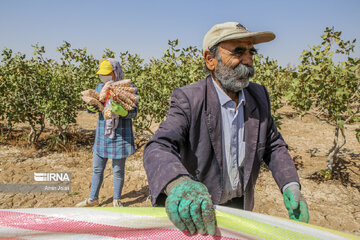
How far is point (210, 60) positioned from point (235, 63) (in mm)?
203

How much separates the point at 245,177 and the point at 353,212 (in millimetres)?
3322

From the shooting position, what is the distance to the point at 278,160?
6.02 ft

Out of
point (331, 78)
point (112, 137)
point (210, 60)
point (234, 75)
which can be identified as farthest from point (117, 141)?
point (331, 78)

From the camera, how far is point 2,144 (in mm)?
6957

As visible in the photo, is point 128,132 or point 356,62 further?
point 356,62

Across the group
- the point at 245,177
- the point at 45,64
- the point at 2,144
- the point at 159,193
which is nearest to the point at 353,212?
the point at 245,177

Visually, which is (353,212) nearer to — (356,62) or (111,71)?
(356,62)

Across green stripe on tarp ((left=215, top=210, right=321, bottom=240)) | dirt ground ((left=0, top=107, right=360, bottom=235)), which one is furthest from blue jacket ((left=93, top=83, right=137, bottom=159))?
green stripe on tarp ((left=215, top=210, right=321, bottom=240))

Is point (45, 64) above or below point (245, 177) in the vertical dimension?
above

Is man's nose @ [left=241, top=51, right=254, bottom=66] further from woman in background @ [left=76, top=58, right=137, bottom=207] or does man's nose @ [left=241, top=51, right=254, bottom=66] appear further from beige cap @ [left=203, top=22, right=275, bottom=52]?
woman in background @ [left=76, top=58, right=137, bottom=207]

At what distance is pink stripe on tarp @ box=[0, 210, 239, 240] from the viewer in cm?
111

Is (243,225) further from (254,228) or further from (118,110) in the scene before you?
(118,110)

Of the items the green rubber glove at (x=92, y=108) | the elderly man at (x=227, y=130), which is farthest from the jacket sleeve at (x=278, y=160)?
the green rubber glove at (x=92, y=108)

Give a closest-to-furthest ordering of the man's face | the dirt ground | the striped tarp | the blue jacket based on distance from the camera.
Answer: the striped tarp
the man's face
the blue jacket
the dirt ground
